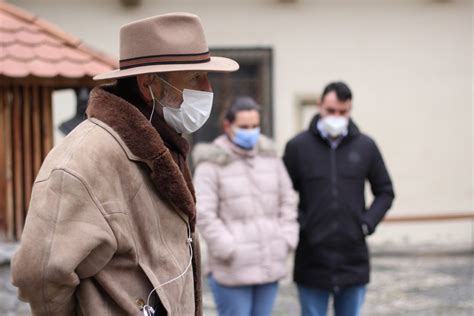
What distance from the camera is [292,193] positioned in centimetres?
510

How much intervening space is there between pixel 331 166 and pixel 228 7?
5.40 metres

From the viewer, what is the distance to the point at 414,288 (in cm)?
862

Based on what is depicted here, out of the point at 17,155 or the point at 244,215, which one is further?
the point at 17,155

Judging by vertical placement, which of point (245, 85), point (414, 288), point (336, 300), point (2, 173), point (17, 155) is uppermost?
Result: point (245, 85)

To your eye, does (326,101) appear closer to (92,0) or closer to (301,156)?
(301,156)

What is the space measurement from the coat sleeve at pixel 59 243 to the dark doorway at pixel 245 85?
7860 millimetres

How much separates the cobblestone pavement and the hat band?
5053 millimetres

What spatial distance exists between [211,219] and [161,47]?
94.0 inches

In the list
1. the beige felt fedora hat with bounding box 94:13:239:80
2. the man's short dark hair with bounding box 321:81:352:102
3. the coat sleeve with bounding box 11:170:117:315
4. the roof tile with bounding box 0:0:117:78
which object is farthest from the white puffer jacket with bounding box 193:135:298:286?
the coat sleeve with bounding box 11:170:117:315

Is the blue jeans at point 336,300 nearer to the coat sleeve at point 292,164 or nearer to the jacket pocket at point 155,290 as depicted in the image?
the coat sleeve at point 292,164

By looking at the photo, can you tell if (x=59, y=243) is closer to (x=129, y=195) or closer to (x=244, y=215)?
(x=129, y=195)

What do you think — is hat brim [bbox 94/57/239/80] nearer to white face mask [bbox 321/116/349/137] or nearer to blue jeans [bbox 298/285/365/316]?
white face mask [bbox 321/116/349/137]

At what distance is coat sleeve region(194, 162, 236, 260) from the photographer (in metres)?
4.79

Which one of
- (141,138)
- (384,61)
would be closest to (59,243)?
(141,138)
